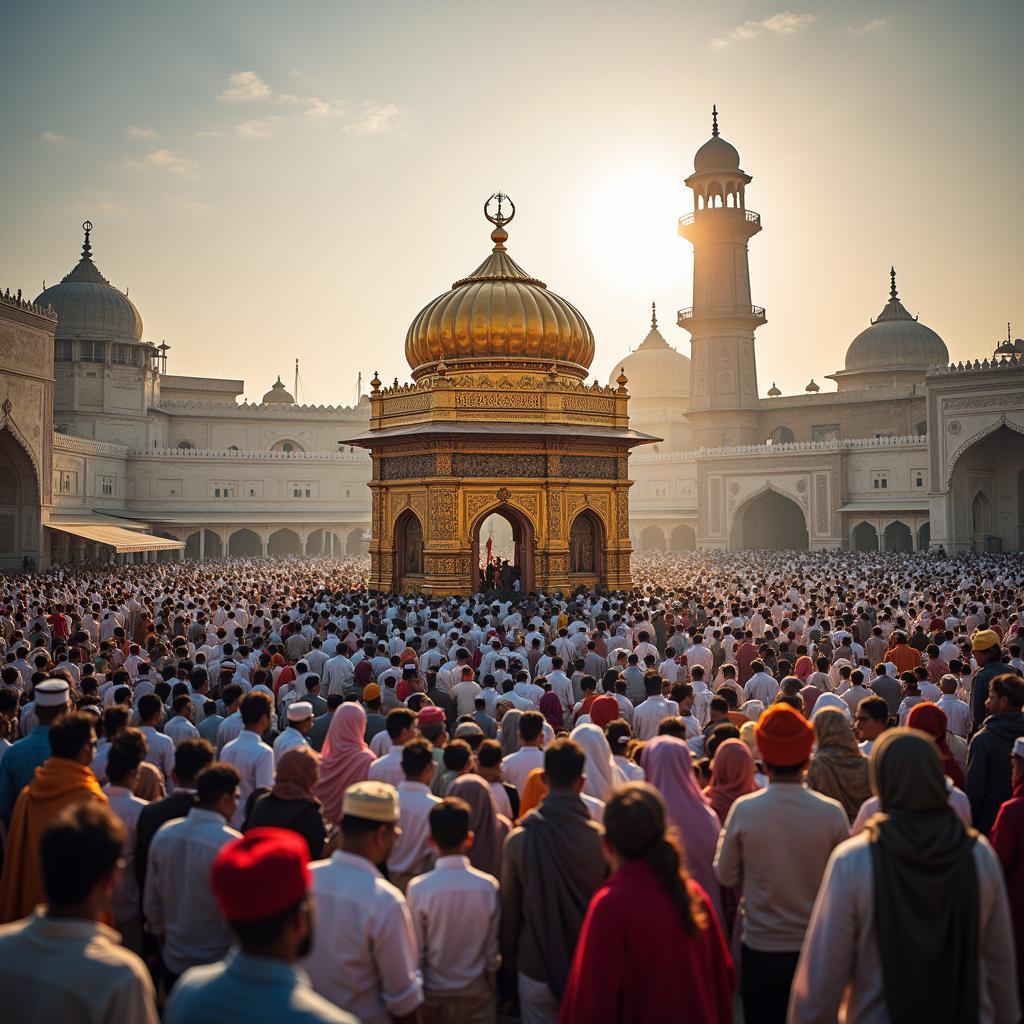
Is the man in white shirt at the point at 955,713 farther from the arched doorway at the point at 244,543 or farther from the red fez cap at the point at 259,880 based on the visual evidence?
the arched doorway at the point at 244,543

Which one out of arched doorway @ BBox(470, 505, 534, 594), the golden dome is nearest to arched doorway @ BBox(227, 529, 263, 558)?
Result: the golden dome

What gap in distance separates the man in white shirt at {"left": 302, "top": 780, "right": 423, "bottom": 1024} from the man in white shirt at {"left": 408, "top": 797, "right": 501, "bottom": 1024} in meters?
0.42

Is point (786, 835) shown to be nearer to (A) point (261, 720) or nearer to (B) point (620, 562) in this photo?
(A) point (261, 720)

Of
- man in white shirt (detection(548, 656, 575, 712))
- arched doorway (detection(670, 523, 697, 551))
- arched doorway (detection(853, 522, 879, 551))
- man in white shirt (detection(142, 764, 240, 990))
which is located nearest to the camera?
man in white shirt (detection(142, 764, 240, 990))

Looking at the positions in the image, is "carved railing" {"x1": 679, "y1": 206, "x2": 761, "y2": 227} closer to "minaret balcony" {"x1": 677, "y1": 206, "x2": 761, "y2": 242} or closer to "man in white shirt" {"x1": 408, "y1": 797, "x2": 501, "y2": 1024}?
"minaret balcony" {"x1": 677, "y1": 206, "x2": 761, "y2": 242}

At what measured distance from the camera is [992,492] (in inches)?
1545

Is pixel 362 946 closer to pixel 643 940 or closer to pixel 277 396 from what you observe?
pixel 643 940

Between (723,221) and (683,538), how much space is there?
15927 mm

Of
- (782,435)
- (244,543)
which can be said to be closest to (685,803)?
(782,435)

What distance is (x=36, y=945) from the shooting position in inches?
98.4

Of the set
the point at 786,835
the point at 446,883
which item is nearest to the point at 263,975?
the point at 446,883

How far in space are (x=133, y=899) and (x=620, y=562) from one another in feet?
61.3

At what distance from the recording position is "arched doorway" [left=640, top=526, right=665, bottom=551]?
5178cm

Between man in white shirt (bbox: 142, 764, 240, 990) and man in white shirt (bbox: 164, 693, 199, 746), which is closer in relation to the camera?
man in white shirt (bbox: 142, 764, 240, 990)
